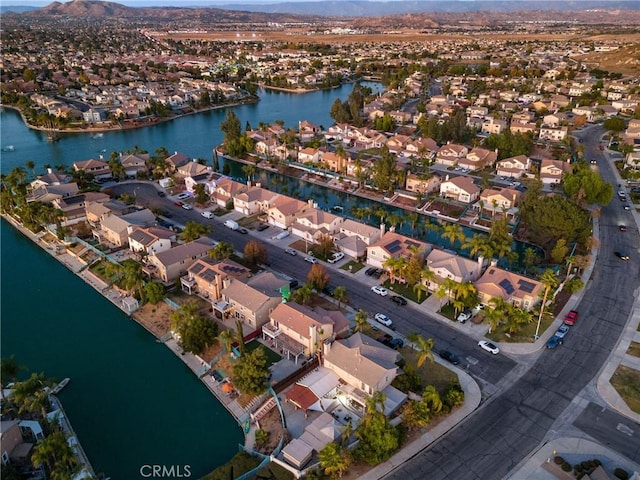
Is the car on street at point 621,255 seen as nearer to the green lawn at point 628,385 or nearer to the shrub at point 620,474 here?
the green lawn at point 628,385

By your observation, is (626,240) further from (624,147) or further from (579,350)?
(624,147)

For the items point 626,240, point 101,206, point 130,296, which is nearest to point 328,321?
point 130,296

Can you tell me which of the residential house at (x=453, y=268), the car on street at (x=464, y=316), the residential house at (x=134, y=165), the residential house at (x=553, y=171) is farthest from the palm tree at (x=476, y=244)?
the residential house at (x=134, y=165)

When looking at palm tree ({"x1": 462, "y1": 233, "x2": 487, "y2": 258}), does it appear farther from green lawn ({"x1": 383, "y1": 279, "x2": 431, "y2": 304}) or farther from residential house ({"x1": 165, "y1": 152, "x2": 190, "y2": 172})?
residential house ({"x1": 165, "y1": 152, "x2": 190, "y2": 172})

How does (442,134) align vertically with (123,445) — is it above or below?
above

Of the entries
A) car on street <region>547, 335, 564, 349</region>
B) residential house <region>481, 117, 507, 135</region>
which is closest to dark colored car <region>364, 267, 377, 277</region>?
car on street <region>547, 335, 564, 349</region>
